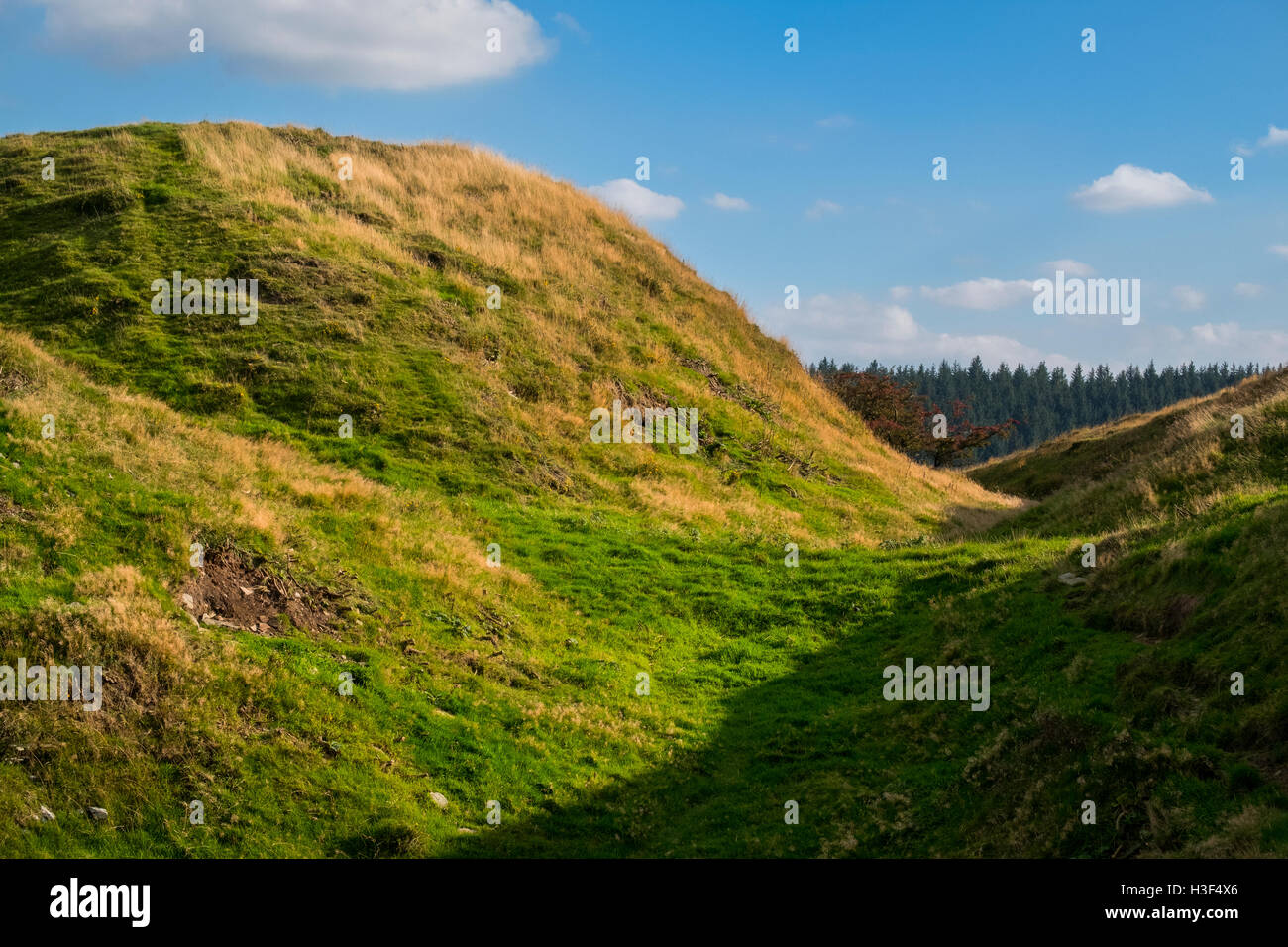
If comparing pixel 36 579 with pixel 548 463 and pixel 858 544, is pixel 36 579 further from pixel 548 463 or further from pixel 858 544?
pixel 858 544

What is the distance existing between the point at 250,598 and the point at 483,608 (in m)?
5.17

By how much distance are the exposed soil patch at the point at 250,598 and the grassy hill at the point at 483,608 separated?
0.07 m

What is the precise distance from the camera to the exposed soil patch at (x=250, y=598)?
15.2 m

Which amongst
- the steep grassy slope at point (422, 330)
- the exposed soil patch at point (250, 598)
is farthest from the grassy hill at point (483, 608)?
the steep grassy slope at point (422, 330)

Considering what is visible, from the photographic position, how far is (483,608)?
65.2 ft

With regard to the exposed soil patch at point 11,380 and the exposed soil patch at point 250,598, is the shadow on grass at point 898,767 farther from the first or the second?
the exposed soil patch at point 11,380

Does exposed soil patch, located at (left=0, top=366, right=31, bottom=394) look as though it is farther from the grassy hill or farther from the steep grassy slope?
the steep grassy slope

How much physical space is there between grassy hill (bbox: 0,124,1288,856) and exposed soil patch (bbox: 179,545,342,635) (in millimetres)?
68

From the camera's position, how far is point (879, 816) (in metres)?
13.3
